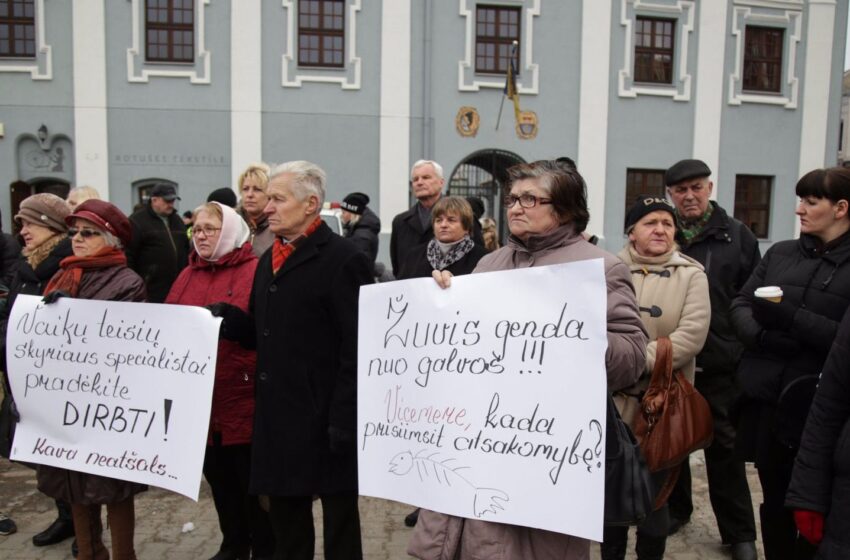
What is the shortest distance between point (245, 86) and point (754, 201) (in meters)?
13.2

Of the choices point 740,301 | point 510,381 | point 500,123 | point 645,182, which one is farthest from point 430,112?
point 510,381

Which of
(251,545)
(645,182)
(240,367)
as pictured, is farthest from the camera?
(645,182)

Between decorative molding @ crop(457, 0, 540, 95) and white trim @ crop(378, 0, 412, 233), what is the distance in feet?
4.52

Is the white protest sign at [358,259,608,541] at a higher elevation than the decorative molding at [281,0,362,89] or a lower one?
lower

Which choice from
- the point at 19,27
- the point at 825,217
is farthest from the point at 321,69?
the point at 825,217

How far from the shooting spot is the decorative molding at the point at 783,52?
16.2 meters

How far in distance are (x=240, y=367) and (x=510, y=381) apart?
155 centimetres

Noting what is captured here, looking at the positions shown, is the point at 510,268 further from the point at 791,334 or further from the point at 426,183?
the point at 426,183

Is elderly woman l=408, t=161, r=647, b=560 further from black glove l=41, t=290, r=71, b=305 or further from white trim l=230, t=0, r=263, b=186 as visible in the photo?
white trim l=230, t=0, r=263, b=186

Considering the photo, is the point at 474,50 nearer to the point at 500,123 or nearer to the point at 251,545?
the point at 500,123

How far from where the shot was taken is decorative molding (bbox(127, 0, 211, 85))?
14.3 meters

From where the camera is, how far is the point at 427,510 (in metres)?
2.29

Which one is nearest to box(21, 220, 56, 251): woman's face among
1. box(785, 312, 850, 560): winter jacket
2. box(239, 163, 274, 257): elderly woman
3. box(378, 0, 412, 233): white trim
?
box(239, 163, 274, 257): elderly woman

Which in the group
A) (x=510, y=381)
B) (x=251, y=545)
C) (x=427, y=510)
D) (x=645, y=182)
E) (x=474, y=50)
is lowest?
(x=251, y=545)
